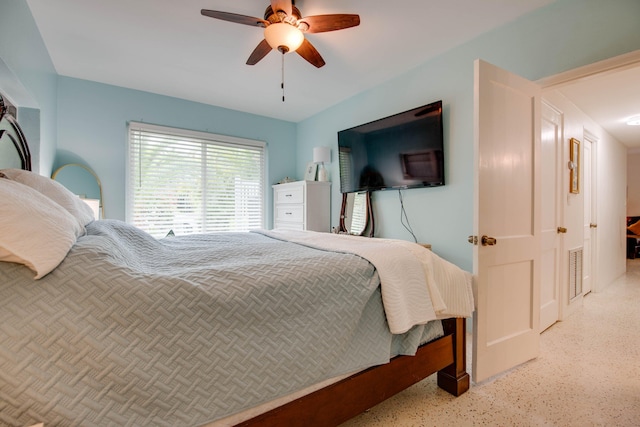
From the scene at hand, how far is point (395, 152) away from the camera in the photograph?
3043 mm

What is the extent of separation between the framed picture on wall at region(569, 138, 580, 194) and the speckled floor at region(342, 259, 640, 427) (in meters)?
1.42

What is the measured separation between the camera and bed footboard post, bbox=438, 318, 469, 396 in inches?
64.9

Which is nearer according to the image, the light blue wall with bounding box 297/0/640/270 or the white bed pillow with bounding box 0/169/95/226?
the white bed pillow with bounding box 0/169/95/226

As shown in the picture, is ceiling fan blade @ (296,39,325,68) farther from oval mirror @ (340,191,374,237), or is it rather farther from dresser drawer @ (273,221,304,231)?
dresser drawer @ (273,221,304,231)

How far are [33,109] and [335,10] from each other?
8.10 ft

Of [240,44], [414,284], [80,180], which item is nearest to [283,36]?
[240,44]

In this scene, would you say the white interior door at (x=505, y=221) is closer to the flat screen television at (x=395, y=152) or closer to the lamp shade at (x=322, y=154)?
the flat screen television at (x=395, y=152)

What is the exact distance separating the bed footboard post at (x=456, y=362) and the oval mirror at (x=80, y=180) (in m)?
3.52

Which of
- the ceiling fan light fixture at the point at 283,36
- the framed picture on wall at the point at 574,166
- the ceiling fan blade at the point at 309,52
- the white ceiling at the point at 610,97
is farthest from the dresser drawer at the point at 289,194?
the framed picture on wall at the point at 574,166

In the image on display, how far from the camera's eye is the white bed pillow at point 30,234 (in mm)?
698

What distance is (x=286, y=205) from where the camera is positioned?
167 inches

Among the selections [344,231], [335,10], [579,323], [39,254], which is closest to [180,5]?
[335,10]

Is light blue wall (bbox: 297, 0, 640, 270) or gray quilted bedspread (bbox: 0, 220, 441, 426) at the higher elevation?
light blue wall (bbox: 297, 0, 640, 270)

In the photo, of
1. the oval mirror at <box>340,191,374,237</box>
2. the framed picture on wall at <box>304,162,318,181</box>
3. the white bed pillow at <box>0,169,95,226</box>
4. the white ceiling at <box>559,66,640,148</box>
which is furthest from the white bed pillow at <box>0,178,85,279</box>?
the framed picture on wall at <box>304,162,318,181</box>
